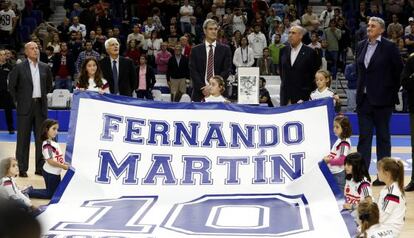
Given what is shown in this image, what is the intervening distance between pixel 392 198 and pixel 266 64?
11.6m

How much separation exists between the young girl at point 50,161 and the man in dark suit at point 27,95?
152 cm

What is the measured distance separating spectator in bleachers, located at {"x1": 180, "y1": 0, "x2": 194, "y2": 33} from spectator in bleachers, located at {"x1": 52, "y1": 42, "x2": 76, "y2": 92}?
374cm

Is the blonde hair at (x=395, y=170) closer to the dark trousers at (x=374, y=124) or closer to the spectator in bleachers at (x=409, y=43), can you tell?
the dark trousers at (x=374, y=124)

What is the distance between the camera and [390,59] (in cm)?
804

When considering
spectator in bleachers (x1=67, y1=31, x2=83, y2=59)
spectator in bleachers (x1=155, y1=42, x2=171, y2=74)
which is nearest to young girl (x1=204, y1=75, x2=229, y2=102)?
spectator in bleachers (x1=155, y1=42, x2=171, y2=74)


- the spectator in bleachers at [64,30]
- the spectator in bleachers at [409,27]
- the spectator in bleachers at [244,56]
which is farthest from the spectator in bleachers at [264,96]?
the spectator in bleachers at [64,30]

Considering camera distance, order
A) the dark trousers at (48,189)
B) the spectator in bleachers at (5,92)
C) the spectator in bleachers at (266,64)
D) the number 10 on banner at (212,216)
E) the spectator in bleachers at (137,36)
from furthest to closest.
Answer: the spectator in bleachers at (137,36)
the spectator in bleachers at (266,64)
the spectator in bleachers at (5,92)
the dark trousers at (48,189)
the number 10 on banner at (212,216)

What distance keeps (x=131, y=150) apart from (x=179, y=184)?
0.59 metres

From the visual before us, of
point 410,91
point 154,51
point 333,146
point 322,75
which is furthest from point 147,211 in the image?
point 154,51

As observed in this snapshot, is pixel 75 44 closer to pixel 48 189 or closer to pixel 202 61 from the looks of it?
pixel 202 61

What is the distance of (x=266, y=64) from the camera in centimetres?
1628

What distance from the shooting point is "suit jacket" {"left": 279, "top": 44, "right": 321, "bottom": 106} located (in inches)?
328

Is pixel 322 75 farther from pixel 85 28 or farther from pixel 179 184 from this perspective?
pixel 85 28

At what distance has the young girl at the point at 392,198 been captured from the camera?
4715 millimetres
